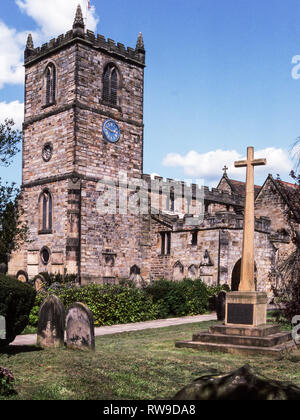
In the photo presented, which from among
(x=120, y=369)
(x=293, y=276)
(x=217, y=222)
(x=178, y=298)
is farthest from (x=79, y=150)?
(x=120, y=369)

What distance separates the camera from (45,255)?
33.2 m

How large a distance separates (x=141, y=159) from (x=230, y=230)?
29.5 ft

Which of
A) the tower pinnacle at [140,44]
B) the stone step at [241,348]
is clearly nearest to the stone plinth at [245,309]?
the stone step at [241,348]

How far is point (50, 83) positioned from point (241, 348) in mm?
27593

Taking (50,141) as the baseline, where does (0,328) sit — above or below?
below

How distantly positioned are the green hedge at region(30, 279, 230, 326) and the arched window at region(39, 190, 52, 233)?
11.6m

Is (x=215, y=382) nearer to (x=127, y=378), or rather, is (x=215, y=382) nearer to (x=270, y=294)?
(x=127, y=378)

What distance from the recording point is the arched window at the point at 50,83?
1362 inches

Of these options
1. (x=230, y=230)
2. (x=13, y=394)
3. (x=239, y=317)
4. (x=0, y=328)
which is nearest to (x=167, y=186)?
(x=230, y=230)

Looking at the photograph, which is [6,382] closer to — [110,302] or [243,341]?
[243,341]

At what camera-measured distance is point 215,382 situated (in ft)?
15.6
